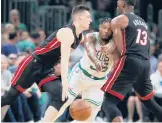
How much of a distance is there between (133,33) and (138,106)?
4951 mm

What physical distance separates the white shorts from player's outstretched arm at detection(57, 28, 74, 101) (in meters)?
0.88

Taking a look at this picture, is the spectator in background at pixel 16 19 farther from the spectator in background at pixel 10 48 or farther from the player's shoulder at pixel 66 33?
the player's shoulder at pixel 66 33

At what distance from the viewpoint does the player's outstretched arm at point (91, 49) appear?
11438 millimetres

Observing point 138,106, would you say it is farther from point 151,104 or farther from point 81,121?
point 81,121

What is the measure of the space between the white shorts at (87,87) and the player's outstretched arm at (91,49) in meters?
0.46

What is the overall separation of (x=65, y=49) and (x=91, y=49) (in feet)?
2.50

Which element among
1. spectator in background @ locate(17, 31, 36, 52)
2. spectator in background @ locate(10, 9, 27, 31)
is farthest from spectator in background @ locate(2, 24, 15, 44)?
spectator in background @ locate(10, 9, 27, 31)

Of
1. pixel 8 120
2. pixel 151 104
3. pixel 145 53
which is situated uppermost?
pixel 145 53

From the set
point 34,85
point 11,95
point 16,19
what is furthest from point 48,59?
point 16,19

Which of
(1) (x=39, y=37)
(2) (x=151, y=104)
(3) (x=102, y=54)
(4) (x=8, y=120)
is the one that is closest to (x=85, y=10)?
(3) (x=102, y=54)

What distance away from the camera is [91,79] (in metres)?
12.0

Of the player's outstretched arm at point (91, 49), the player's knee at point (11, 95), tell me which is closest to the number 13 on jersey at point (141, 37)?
the player's outstretched arm at point (91, 49)

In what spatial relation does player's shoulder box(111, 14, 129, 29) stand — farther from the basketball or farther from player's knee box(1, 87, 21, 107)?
player's knee box(1, 87, 21, 107)

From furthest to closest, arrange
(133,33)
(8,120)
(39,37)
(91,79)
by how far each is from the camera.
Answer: (39,37), (8,120), (91,79), (133,33)
